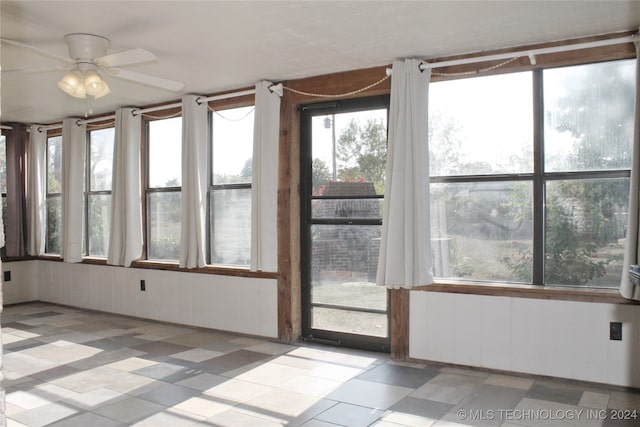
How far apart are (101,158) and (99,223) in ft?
2.73

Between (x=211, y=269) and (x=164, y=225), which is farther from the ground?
(x=164, y=225)

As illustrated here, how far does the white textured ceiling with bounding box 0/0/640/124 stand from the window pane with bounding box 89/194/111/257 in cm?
229

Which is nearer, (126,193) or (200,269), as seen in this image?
(200,269)

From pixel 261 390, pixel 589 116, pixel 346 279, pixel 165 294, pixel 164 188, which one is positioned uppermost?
pixel 589 116

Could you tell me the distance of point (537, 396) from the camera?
338 cm

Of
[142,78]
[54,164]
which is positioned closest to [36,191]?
[54,164]

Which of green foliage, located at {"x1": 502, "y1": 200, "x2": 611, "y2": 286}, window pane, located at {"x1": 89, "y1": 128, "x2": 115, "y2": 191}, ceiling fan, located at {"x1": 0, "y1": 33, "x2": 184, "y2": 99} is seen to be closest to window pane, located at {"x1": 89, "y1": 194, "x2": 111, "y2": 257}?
window pane, located at {"x1": 89, "y1": 128, "x2": 115, "y2": 191}

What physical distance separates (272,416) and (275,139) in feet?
8.35

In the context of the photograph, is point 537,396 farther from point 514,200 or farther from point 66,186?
point 66,186

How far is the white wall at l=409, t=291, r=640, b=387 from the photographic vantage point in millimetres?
3518

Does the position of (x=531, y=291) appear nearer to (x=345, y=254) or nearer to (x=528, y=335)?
(x=528, y=335)

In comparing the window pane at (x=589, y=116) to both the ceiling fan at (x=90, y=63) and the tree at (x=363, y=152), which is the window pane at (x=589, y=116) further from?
the ceiling fan at (x=90, y=63)

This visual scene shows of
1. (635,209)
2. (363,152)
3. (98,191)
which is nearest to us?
(635,209)

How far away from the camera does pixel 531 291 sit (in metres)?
3.76
